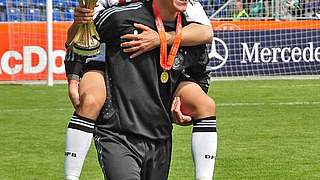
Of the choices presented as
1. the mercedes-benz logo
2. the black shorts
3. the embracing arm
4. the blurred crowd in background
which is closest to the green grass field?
the black shorts

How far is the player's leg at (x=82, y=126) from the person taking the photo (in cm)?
534

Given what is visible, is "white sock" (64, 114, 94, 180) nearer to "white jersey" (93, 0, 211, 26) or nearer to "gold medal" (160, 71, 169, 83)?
"gold medal" (160, 71, 169, 83)

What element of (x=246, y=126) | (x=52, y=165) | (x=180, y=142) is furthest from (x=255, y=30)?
(x=52, y=165)

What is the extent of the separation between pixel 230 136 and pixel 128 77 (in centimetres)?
693

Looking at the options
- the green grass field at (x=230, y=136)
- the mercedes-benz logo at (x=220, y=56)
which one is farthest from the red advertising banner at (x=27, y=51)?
the mercedes-benz logo at (x=220, y=56)

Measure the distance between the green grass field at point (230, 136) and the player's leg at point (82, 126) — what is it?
376cm

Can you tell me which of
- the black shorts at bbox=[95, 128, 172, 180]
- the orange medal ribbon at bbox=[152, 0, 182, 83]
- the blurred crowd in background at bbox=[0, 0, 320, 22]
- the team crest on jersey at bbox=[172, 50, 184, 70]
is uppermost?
the orange medal ribbon at bbox=[152, 0, 182, 83]

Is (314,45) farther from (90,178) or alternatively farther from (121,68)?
(121,68)

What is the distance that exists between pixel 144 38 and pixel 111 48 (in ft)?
0.75

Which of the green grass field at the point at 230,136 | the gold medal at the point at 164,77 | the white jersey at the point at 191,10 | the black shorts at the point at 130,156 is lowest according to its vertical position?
the green grass field at the point at 230,136

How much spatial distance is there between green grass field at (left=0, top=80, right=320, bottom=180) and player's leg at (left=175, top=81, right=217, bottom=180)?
3516mm

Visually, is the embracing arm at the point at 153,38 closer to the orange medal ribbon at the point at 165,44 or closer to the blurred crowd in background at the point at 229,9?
the orange medal ribbon at the point at 165,44

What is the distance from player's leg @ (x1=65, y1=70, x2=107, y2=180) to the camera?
5.34 m

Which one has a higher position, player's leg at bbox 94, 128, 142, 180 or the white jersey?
the white jersey
